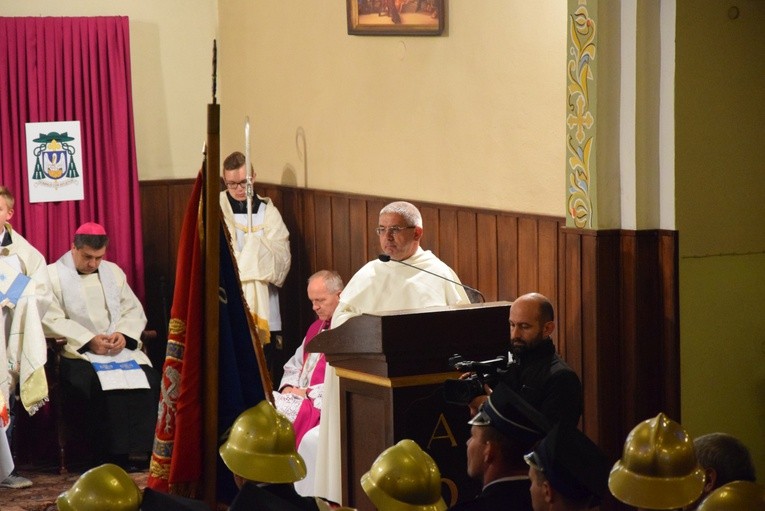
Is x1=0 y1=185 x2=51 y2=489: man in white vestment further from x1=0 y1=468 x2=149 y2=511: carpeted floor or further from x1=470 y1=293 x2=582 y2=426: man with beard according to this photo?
x1=470 y1=293 x2=582 y2=426: man with beard

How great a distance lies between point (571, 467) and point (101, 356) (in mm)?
5733

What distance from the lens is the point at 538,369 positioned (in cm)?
515

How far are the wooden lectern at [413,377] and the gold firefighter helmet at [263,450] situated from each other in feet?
5.05

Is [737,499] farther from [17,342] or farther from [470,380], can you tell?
[17,342]

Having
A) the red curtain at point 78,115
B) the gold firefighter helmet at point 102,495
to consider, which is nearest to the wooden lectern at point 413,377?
the gold firefighter helmet at point 102,495

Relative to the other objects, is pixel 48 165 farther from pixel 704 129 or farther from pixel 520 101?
pixel 704 129

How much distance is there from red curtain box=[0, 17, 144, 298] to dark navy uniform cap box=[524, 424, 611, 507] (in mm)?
6600

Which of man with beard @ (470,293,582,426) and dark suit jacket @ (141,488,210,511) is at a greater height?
man with beard @ (470,293,582,426)

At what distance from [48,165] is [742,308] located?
5.28 meters

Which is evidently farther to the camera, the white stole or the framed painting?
the white stole

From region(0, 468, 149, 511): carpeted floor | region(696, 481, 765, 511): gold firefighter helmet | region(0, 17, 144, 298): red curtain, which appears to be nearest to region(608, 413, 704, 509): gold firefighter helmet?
region(696, 481, 765, 511): gold firefighter helmet

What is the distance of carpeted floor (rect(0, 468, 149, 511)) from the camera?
24.5 feet

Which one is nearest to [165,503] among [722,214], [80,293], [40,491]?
[722,214]

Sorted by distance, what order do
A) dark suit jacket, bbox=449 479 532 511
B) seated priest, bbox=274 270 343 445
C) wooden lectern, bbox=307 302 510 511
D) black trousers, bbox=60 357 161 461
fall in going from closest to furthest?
dark suit jacket, bbox=449 479 532 511, wooden lectern, bbox=307 302 510 511, seated priest, bbox=274 270 343 445, black trousers, bbox=60 357 161 461
